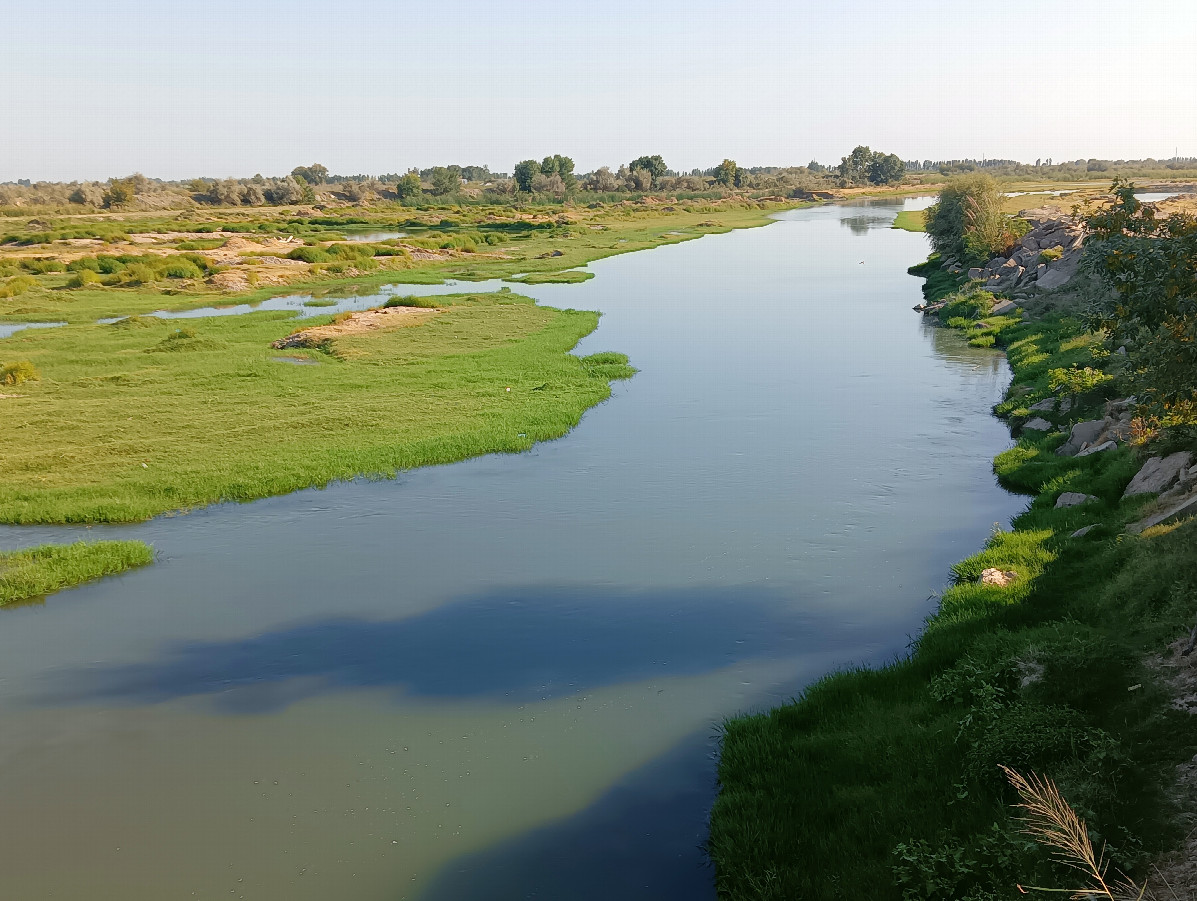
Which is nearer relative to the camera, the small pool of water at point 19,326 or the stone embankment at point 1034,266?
the stone embankment at point 1034,266

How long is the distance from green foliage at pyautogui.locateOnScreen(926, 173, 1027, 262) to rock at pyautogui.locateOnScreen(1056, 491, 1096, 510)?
29486 millimetres

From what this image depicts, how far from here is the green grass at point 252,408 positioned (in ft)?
52.3

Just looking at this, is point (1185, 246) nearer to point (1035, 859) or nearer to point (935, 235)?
point (1035, 859)

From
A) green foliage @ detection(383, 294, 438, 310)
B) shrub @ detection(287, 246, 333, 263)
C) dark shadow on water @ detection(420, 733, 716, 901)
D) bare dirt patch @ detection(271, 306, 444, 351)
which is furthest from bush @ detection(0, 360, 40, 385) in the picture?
shrub @ detection(287, 246, 333, 263)

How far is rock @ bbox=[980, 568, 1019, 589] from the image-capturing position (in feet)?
35.9

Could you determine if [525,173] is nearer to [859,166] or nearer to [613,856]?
[859,166]

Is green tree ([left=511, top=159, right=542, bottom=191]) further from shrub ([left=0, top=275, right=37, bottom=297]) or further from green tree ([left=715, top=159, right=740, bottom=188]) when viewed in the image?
shrub ([left=0, top=275, right=37, bottom=297])

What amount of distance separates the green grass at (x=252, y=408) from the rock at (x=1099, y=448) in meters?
9.88

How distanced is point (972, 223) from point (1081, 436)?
31.1 m

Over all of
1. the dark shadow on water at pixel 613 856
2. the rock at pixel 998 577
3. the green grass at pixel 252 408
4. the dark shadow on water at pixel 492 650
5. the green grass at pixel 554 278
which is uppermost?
the green grass at pixel 554 278

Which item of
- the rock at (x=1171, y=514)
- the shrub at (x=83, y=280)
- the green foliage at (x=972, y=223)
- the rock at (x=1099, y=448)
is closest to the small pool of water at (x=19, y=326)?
the shrub at (x=83, y=280)

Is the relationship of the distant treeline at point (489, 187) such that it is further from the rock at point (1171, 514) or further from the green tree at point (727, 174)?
the rock at point (1171, 514)

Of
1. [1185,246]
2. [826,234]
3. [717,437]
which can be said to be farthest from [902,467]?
[826,234]

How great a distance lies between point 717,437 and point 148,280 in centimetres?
3677
